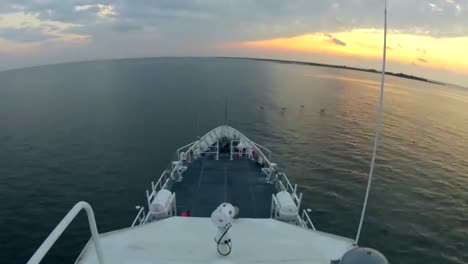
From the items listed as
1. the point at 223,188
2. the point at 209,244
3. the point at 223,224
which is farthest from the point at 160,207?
the point at 223,224

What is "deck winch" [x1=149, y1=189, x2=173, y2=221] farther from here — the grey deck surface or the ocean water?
the ocean water

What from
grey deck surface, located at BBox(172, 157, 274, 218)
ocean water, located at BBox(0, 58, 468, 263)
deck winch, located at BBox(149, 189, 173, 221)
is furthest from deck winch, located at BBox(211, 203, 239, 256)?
ocean water, located at BBox(0, 58, 468, 263)

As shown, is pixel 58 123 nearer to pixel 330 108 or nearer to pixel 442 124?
pixel 330 108

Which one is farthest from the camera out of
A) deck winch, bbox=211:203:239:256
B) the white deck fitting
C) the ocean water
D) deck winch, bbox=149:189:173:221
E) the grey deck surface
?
the ocean water

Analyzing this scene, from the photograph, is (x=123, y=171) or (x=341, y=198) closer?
(x=341, y=198)

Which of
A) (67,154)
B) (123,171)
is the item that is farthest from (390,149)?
(67,154)

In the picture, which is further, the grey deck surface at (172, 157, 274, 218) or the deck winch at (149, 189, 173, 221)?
the grey deck surface at (172, 157, 274, 218)

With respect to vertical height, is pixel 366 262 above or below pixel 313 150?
above

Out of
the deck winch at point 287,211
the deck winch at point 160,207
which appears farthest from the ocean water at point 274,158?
the deck winch at point 287,211
